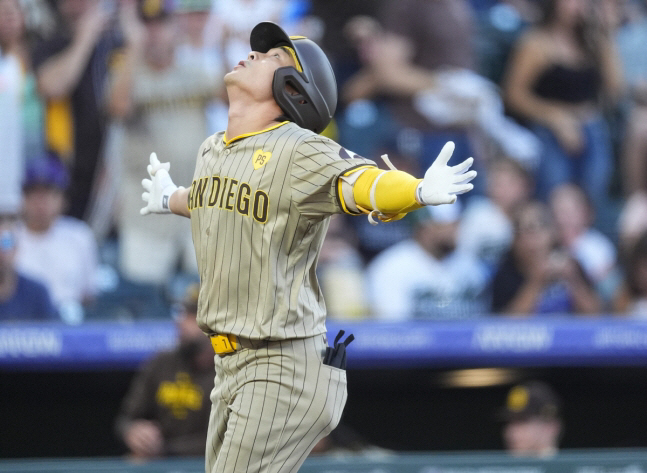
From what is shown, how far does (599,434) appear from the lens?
17.6 feet

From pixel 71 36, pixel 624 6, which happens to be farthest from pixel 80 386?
pixel 624 6

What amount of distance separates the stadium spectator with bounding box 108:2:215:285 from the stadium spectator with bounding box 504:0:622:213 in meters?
1.76

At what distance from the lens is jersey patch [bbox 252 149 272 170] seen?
7.02 feet

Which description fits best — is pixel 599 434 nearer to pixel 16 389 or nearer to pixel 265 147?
pixel 16 389

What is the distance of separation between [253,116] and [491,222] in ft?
9.86

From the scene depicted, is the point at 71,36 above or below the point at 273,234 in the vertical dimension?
above

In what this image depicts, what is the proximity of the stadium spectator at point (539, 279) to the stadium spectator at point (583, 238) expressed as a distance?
4cm

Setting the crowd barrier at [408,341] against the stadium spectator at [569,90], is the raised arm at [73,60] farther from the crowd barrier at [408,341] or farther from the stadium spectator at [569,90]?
the stadium spectator at [569,90]

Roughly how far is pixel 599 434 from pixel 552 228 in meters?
1.28

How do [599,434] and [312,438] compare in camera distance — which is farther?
[599,434]

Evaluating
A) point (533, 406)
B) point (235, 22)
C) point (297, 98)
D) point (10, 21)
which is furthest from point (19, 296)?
point (297, 98)

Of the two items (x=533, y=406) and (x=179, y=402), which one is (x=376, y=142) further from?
(x=179, y=402)

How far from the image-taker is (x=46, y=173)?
4.98 meters

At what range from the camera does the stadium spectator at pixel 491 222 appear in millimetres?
5055
